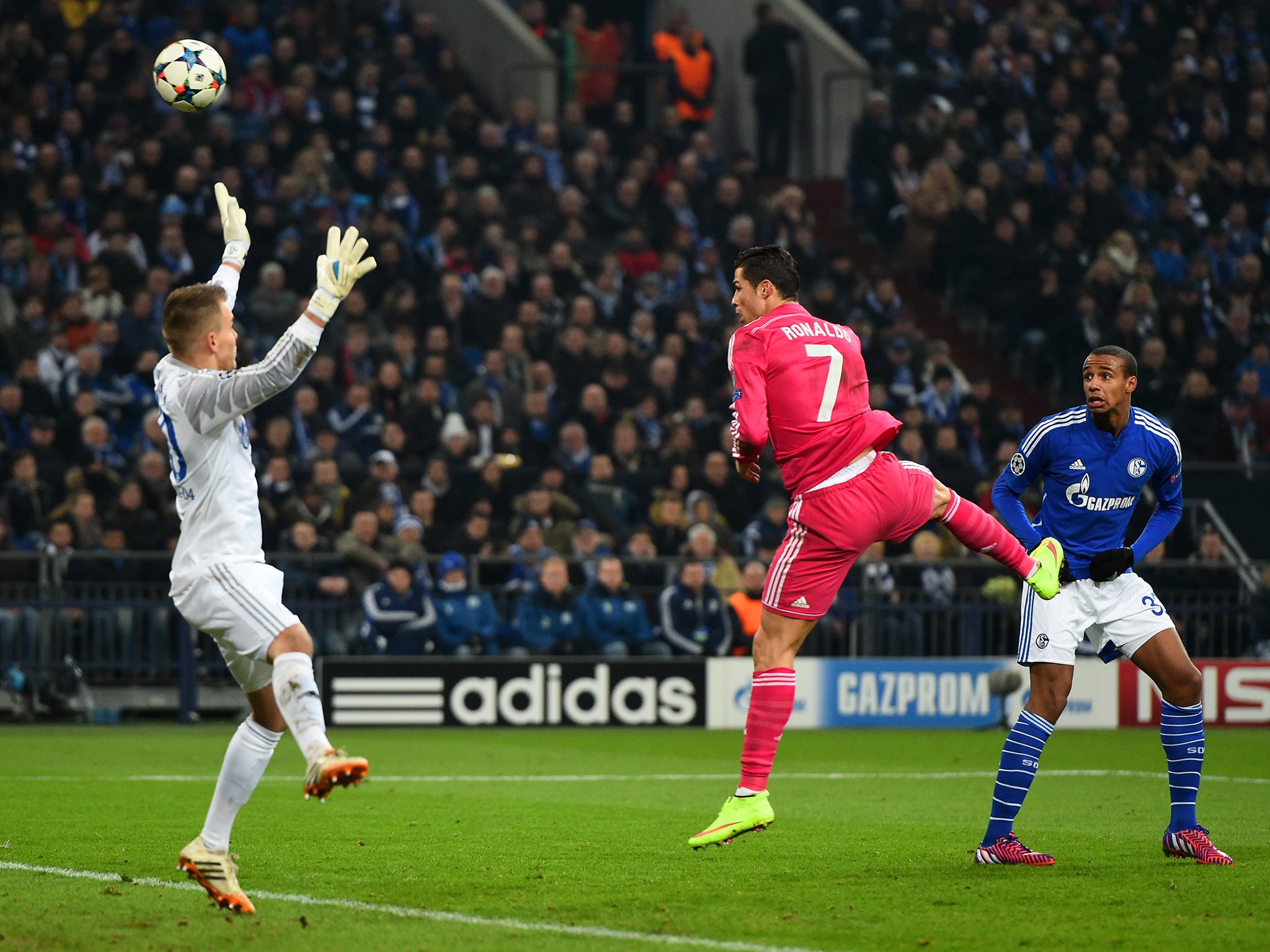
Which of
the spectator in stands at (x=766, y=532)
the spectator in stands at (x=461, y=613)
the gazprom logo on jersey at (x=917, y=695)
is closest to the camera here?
the spectator in stands at (x=461, y=613)

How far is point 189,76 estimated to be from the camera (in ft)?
29.4

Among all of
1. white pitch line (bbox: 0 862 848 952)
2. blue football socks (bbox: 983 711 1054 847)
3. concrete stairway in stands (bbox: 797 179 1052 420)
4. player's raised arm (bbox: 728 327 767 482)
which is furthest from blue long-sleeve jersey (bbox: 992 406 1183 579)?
concrete stairway in stands (bbox: 797 179 1052 420)

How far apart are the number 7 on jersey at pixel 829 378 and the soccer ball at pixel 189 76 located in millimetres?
3466

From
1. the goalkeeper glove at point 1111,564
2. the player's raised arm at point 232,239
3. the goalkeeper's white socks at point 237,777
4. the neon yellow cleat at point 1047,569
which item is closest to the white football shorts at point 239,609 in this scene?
the goalkeeper's white socks at point 237,777

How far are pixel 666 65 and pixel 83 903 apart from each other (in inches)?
774

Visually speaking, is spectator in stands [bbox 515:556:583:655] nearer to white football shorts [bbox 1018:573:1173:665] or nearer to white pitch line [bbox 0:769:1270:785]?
white pitch line [bbox 0:769:1270:785]

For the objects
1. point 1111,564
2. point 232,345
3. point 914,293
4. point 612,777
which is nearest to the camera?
point 232,345

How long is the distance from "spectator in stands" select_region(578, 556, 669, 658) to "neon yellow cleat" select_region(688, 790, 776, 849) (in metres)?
9.71

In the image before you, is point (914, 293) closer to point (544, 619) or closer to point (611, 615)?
point (611, 615)

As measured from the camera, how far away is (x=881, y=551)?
1781 centimetres

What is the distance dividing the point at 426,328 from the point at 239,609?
13.4 metres

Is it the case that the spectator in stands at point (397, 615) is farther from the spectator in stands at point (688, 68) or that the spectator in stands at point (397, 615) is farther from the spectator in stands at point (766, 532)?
the spectator in stands at point (688, 68)

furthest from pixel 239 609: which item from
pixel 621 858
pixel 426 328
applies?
pixel 426 328

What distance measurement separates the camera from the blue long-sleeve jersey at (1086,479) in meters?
8.06
